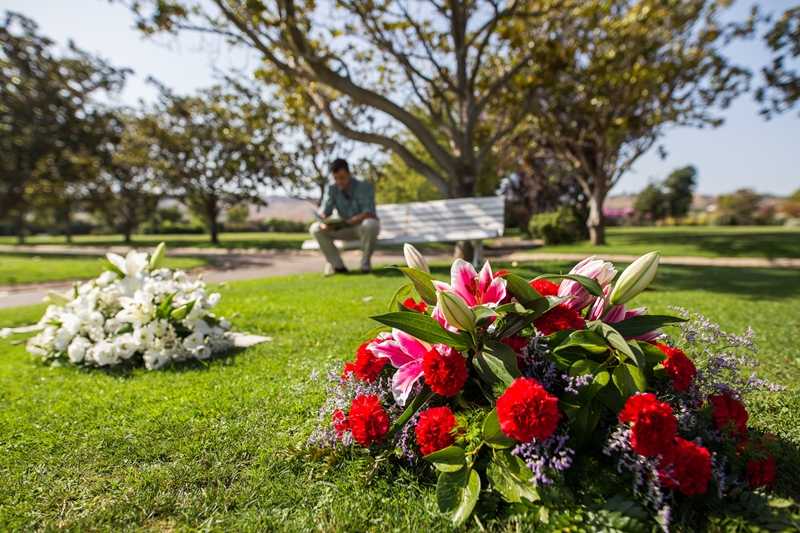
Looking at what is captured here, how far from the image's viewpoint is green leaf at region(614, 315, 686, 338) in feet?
5.47

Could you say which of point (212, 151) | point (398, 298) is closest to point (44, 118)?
point (212, 151)

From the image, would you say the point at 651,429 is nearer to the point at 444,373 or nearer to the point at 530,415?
the point at 530,415

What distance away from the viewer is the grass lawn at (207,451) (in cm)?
161

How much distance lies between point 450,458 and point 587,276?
897mm

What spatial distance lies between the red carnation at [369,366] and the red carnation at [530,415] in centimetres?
69

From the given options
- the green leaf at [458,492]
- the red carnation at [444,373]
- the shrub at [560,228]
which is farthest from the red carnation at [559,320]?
the shrub at [560,228]

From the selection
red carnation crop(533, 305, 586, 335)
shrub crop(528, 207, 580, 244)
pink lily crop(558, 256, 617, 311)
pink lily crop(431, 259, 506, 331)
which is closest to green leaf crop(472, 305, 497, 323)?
pink lily crop(431, 259, 506, 331)

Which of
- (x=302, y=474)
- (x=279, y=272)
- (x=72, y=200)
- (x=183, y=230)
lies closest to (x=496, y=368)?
(x=302, y=474)

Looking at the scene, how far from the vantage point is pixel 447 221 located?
927 centimetres

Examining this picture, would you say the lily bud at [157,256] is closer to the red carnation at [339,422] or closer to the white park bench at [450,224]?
the red carnation at [339,422]

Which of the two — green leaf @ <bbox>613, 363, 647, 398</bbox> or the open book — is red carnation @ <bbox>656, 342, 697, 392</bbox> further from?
the open book

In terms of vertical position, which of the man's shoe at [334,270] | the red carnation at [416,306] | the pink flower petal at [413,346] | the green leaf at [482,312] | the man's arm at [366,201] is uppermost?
the man's arm at [366,201]

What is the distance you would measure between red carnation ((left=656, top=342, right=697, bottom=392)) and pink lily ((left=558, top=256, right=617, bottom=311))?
314mm

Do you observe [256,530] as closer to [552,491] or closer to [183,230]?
[552,491]
